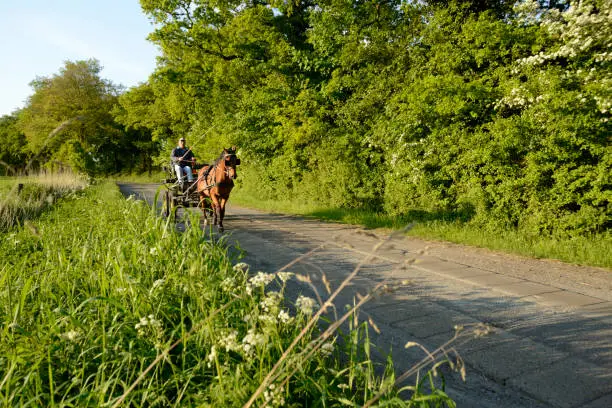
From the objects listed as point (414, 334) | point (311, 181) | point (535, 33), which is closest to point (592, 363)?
point (414, 334)

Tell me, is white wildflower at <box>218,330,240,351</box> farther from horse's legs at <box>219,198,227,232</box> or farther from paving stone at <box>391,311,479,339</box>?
horse's legs at <box>219,198,227,232</box>

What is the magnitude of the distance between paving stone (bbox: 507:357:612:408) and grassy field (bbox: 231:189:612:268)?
12.1 feet

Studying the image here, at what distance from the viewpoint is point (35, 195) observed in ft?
37.4

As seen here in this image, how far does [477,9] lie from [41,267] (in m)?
10.9

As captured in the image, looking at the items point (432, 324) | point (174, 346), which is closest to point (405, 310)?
point (432, 324)

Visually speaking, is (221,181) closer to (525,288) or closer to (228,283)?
(228,283)

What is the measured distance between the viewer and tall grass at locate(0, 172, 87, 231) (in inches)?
292

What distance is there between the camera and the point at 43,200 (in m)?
9.95

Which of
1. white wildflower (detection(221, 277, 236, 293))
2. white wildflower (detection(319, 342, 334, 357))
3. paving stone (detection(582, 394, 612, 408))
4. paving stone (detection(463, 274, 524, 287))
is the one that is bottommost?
paving stone (detection(582, 394, 612, 408))

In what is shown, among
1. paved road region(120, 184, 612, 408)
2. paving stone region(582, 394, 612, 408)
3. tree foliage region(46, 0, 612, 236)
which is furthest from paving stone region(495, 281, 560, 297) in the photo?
tree foliage region(46, 0, 612, 236)

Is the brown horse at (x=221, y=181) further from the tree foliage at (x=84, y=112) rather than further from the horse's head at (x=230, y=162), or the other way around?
the tree foliage at (x=84, y=112)

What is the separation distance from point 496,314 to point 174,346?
131 inches

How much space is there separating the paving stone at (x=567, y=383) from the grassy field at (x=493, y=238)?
368 cm

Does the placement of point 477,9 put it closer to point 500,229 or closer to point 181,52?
point 500,229
